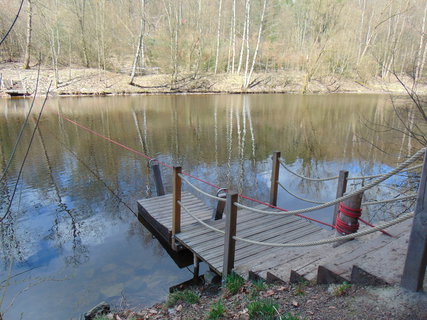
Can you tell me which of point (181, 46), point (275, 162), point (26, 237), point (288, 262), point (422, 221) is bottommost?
point (26, 237)

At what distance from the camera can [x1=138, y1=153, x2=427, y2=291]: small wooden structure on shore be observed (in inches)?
93.7

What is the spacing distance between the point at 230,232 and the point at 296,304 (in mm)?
1377

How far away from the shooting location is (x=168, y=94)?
101 ft

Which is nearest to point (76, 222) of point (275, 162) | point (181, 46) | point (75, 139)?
point (275, 162)

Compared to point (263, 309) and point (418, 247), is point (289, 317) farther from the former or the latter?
point (418, 247)

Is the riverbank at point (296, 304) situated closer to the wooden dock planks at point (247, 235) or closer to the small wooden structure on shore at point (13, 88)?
the wooden dock planks at point (247, 235)

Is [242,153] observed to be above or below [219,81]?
below

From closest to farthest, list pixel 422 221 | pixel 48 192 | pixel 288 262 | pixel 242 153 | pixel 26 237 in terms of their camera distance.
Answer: pixel 422 221 → pixel 288 262 → pixel 26 237 → pixel 48 192 → pixel 242 153

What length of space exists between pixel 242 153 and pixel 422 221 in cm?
979

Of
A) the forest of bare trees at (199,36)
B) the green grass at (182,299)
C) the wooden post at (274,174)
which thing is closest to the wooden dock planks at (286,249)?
the wooden post at (274,174)

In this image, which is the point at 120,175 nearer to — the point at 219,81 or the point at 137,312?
the point at 137,312

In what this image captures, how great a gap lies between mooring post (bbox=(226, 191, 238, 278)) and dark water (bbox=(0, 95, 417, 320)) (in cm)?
125

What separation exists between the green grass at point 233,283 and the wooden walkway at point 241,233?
241 mm

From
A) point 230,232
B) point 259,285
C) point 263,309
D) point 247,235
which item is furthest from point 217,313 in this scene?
point 247,235
